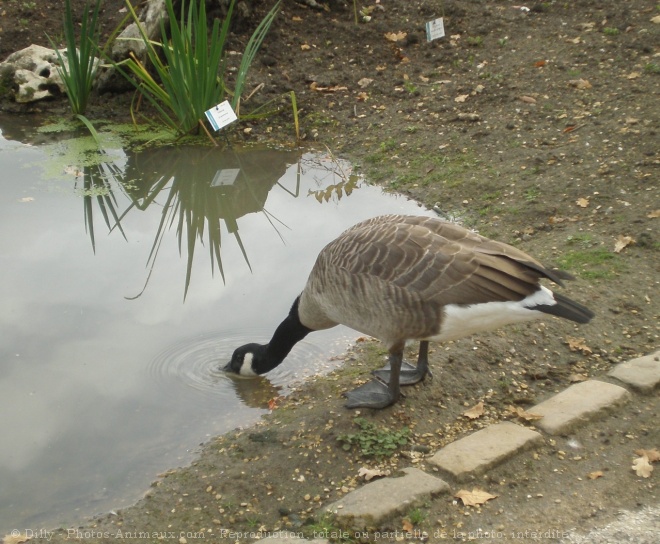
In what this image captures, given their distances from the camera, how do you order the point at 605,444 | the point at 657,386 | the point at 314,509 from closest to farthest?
the point at 314,509
the point at 605,444
the point at 657,386

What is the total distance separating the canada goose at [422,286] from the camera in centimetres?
362

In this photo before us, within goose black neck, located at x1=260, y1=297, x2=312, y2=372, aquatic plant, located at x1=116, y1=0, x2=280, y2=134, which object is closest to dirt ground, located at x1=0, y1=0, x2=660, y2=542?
goose black neck, located at x1=260, y1=297, x2=312, y2=372

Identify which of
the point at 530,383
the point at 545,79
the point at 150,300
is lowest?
the point at 530,383

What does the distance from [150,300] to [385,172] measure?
9.67 ft

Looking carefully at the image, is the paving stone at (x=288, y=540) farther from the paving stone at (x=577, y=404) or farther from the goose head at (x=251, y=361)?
the goose head at (x=251, y=361)

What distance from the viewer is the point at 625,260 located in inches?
209

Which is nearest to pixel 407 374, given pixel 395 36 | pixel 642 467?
pixel 642 467

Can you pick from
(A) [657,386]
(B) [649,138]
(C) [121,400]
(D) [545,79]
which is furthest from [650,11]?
(C) [121,400]

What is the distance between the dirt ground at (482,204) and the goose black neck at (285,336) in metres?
0.29

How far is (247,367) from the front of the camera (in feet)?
15.1

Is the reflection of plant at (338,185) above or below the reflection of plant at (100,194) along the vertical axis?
below

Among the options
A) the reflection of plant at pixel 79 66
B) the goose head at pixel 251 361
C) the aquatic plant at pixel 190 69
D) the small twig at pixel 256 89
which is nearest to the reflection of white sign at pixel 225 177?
the aquatic plant at pixel 190 69

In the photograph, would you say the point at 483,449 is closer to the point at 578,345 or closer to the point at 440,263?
the point at 440,263

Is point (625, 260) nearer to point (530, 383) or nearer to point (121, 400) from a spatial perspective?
point (530, 383)
